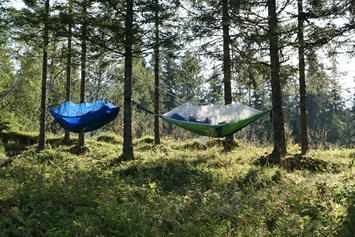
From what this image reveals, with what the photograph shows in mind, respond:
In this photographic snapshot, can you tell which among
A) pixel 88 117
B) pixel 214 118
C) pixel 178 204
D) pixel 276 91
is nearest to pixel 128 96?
pixel 88 117

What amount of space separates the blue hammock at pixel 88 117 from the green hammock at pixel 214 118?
1.40m

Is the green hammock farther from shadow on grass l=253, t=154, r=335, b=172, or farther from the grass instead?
the grass

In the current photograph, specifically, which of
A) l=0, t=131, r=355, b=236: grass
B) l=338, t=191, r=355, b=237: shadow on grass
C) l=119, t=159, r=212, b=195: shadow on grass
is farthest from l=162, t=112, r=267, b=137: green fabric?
l=338, t=191, r=355, b=237: shadow on grass

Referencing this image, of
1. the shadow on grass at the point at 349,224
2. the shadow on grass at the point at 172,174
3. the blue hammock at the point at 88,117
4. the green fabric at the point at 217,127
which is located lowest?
the shadow on grass at the point at 349,224

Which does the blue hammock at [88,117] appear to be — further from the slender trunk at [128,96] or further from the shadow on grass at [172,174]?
the shadow on grass at [172,174]

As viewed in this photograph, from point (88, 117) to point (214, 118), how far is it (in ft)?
9.46

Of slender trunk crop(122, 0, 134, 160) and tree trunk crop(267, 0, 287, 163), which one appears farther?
slender trunk crop(122, 0, 134, 160)

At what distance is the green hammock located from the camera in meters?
5.84

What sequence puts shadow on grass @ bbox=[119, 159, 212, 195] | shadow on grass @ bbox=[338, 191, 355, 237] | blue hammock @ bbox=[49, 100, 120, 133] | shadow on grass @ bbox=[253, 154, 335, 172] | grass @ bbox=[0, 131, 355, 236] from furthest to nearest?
blue hammock @ bbox=[49, 100, 120, 133] → shadow on grass @ bbox=[253, 154, 335, 172] → shadow on grass @ bbox=[119, 159, 212, 195] → grass @ bbox=[0, 131, 355, 236] → shadow on grass @ bbox=[338, 191, 355, 237]

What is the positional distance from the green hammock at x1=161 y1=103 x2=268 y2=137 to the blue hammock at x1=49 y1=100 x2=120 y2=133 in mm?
1401

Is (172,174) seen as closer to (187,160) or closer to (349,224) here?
(187,160)

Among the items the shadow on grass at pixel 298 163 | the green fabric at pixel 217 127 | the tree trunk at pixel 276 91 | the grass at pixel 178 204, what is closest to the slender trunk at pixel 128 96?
the green fabric at pixel 217 127

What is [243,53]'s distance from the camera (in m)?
6.64

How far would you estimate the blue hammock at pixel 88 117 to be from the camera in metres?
6.81
